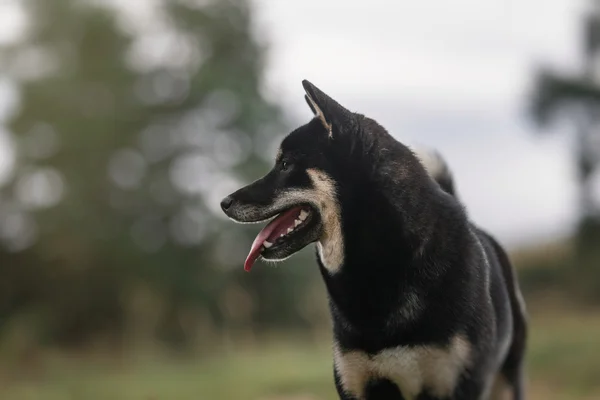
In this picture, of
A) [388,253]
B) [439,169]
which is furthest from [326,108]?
[439,169]

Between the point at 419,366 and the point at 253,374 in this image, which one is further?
the point at 253,374

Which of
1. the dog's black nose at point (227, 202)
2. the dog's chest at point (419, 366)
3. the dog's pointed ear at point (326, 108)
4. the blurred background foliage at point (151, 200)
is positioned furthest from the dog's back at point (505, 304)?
the blurred background foliage at point (151, 200)

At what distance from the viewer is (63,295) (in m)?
15.6

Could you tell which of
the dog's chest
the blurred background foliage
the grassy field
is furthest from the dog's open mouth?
the blurred background foliage

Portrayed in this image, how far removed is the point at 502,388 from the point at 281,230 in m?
2.13

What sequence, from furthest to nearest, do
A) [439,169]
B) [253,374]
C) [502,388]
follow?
[253,374], [502,388], [439,169]

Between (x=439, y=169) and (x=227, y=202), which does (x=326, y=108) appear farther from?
(x=439, y=169)

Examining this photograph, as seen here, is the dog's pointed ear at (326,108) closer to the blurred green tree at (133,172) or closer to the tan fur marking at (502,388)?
the tan fur marking at (502,388)

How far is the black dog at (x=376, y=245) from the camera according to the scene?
3.78 metres

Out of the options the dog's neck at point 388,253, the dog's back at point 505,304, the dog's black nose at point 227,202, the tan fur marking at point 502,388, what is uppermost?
the dog's black nose at point 227,202

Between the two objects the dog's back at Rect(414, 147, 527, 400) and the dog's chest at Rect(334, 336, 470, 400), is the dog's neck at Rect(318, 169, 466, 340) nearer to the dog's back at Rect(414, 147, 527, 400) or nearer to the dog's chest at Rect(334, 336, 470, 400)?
the dog's chest at Rect(334, 336, 470, 400)

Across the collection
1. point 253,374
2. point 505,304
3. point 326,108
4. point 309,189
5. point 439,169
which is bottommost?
point 253,374

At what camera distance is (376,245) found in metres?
3.78

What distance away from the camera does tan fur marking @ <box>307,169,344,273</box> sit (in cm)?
377
